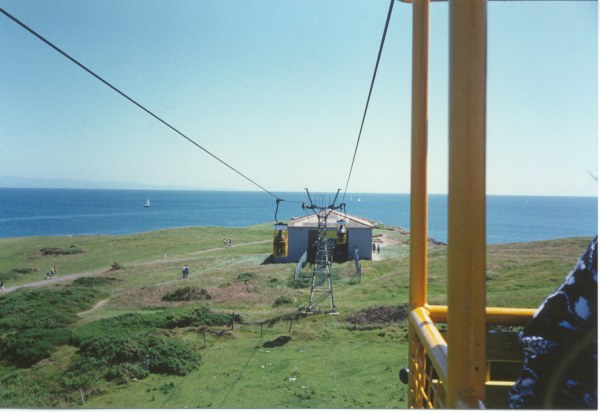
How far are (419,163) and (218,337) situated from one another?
16.3 metres

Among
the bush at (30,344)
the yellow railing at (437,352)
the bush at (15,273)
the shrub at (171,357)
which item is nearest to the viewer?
the yellow railing at (437,352)

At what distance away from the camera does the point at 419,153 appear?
293cm

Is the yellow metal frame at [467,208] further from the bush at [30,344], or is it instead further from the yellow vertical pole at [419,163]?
the bush at [30,344]

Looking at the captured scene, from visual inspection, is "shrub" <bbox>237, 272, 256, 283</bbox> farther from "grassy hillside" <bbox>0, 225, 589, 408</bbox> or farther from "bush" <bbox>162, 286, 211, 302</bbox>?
"bush" <bbox>162, 286, 211, 302</bbox>

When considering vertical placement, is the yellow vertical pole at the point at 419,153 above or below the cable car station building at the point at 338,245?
above

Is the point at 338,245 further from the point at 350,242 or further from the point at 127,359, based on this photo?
the point at 127,359

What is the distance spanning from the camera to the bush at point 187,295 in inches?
987

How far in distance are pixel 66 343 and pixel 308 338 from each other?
417 inches

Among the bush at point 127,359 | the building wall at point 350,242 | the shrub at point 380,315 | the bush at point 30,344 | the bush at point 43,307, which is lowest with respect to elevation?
the bush at point 43,307

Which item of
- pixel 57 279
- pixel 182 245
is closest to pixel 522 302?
pixel 57 279

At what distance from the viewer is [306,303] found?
22.7 meters

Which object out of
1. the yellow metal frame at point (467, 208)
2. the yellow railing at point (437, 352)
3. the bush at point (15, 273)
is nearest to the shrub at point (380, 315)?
the yellow railing at point (437, 352)

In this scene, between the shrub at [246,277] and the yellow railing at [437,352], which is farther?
the shrub at [246,277]

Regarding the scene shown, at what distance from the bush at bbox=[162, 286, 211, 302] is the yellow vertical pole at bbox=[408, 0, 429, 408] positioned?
77.7 ft
